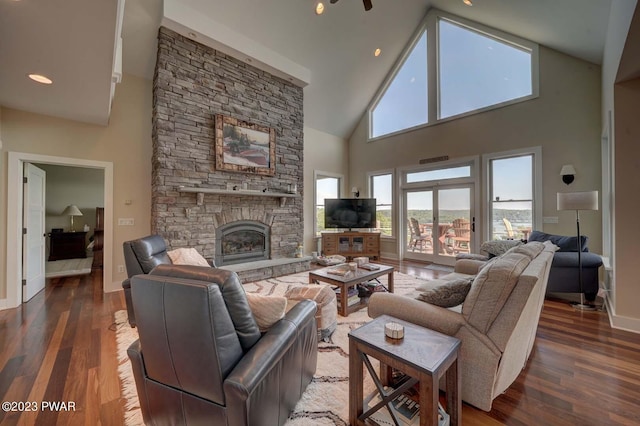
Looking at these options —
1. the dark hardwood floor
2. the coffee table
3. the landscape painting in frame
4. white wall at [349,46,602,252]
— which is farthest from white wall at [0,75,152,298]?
white wall at [349,46,602,252]

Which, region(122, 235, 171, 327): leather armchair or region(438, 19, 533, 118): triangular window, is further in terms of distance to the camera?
region(438, 19, 533, 118): triangular window

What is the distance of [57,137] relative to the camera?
11.8 feet

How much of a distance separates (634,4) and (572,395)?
2821 mm

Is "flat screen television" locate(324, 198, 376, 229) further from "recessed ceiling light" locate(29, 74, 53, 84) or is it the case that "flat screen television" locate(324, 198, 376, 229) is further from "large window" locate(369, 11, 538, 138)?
"recessed ceiling light" locate(29, 74, 53, 84)

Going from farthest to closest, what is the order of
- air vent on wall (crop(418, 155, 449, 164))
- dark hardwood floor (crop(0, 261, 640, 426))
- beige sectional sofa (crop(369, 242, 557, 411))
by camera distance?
air vent on wall (crop(418, 155, 449, 164)) → dark hardwood floor (crop(0, 261, 640, 426)) → beige sectional sofa (crop(369, 242, 557, 411))

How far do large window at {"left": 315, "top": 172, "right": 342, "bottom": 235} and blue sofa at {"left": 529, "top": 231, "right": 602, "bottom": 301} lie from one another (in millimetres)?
4505

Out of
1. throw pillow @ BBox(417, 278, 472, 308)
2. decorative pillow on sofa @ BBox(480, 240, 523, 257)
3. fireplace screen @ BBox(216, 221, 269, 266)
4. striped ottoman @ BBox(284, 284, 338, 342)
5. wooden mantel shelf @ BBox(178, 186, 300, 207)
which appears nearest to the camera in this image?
throw pillow @ BBox(417, 278, 472, 308)

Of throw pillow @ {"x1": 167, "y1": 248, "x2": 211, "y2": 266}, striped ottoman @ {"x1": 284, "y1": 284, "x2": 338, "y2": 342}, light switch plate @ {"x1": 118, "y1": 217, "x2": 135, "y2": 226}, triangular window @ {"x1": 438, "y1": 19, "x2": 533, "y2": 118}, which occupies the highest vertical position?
triangular window @ {"x1": 438, "y1": 19, "x2": 533, "y2": 118}

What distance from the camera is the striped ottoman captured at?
7.82ft

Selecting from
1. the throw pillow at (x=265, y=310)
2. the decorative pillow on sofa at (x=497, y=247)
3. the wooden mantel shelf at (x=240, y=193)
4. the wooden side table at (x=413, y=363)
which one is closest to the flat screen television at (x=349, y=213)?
the wooden mantel shelf at (x=240, y=193)

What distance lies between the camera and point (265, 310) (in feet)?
4.77

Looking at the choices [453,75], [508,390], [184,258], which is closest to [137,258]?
[184,258]

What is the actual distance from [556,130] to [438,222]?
8.43ft

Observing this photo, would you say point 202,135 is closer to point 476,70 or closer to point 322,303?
point 322,303
